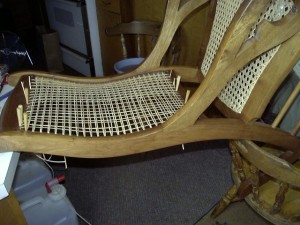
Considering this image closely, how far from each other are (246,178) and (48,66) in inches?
85.9

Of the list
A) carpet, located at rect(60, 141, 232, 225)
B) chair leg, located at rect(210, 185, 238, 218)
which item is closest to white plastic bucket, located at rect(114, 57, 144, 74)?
carpet, located at rect(60, 141, 232, 225)

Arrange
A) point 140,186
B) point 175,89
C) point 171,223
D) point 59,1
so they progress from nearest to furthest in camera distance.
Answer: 1. point 175,89
2. point 171,223
3. point 140,186
4. point 59,1

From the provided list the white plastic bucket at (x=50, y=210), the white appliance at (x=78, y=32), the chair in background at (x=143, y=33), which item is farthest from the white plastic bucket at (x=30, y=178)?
the white appliance at (x=78, y=32)

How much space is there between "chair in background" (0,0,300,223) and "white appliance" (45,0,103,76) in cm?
137

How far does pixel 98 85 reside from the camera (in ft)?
2.77

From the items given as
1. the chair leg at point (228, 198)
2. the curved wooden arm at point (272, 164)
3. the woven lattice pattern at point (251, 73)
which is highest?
the woven lattice pattern at point (251, 73)

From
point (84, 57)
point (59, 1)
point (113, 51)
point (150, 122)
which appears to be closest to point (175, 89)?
point (150, 122)

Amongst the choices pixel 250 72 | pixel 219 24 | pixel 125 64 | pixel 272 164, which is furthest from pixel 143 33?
pixel 272 164

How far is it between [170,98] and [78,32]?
1.75 metres

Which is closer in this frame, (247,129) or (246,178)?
(247,129)

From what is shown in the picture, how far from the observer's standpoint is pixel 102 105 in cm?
73

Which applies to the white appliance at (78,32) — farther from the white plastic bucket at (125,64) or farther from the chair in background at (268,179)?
the chair in background at (268,179)

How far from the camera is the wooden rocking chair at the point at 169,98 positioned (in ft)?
1.58

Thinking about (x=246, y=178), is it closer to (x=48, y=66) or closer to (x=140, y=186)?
(x=140, y=186)
